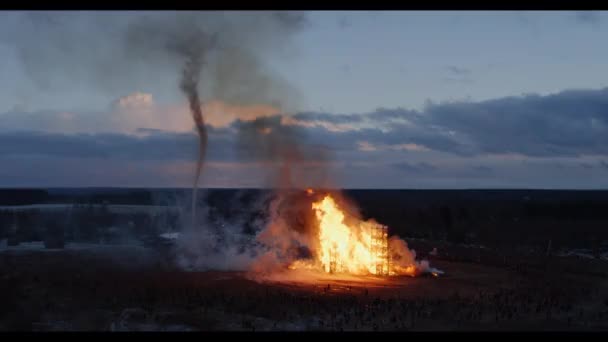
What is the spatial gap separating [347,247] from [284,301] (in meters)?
9.45

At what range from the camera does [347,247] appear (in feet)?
102

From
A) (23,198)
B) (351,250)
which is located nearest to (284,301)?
(351,250)

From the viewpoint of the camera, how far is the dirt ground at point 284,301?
18562mm

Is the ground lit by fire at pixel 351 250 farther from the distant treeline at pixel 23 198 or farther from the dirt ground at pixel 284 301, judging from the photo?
the distant treeline at pixel 23 198

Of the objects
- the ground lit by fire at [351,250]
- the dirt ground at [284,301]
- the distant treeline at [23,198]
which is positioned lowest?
the dirt ground at [284,301]

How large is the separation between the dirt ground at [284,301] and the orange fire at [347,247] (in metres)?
1.77

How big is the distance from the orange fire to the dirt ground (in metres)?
1.77

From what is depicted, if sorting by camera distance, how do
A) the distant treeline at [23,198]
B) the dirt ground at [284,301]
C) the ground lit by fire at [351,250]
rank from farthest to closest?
the distant treeline at [23,198] < the ground lit by fire at [351,250] < the dirt ground at [284,301]

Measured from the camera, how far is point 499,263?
34531mm

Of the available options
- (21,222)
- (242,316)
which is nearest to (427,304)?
(242,316)

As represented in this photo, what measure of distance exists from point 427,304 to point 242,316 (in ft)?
21.9

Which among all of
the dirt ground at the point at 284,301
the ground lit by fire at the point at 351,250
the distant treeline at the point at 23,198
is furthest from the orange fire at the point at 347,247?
the distant treeline at the point at 23,198

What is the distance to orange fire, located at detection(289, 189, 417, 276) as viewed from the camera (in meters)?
30.2

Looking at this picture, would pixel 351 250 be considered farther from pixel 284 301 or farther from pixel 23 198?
pixel 23 198
